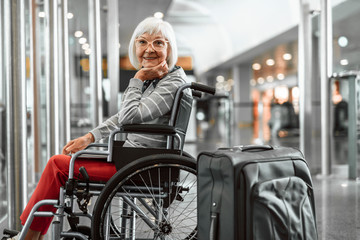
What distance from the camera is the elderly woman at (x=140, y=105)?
1.85 metres

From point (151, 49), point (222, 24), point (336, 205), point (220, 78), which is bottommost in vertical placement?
point (336, 205)

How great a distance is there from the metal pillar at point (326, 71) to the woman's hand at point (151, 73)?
387 centimetres

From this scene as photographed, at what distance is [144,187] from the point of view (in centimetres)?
181

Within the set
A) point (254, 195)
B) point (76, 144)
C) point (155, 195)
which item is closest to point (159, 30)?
point (76, 144)

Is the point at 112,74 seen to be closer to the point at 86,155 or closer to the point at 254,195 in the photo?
the point at 86,155

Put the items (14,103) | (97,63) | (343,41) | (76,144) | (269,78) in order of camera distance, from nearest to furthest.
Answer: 1. (76,144)
2. (14,103)
3. (97,63)
4. (343,41)
5. (269,78)

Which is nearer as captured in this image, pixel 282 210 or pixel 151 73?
pixel 282 210

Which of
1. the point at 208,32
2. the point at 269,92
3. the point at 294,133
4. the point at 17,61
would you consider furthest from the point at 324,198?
the point at 269,92

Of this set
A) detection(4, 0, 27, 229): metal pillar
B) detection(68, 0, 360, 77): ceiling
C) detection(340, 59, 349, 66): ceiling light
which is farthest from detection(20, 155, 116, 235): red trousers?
detection(340, 59, 349, 66): ceiling light

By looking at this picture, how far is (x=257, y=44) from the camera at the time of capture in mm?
12953

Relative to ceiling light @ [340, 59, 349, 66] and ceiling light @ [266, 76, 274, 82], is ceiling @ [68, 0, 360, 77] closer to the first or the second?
ceiling light @ [340, 59, 349, 66]

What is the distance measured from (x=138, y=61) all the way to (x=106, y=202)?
76 cm

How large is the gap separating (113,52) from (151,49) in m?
2.58

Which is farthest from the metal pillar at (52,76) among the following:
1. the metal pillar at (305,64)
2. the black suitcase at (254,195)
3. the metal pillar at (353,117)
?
the metal pillar at (353,117)
